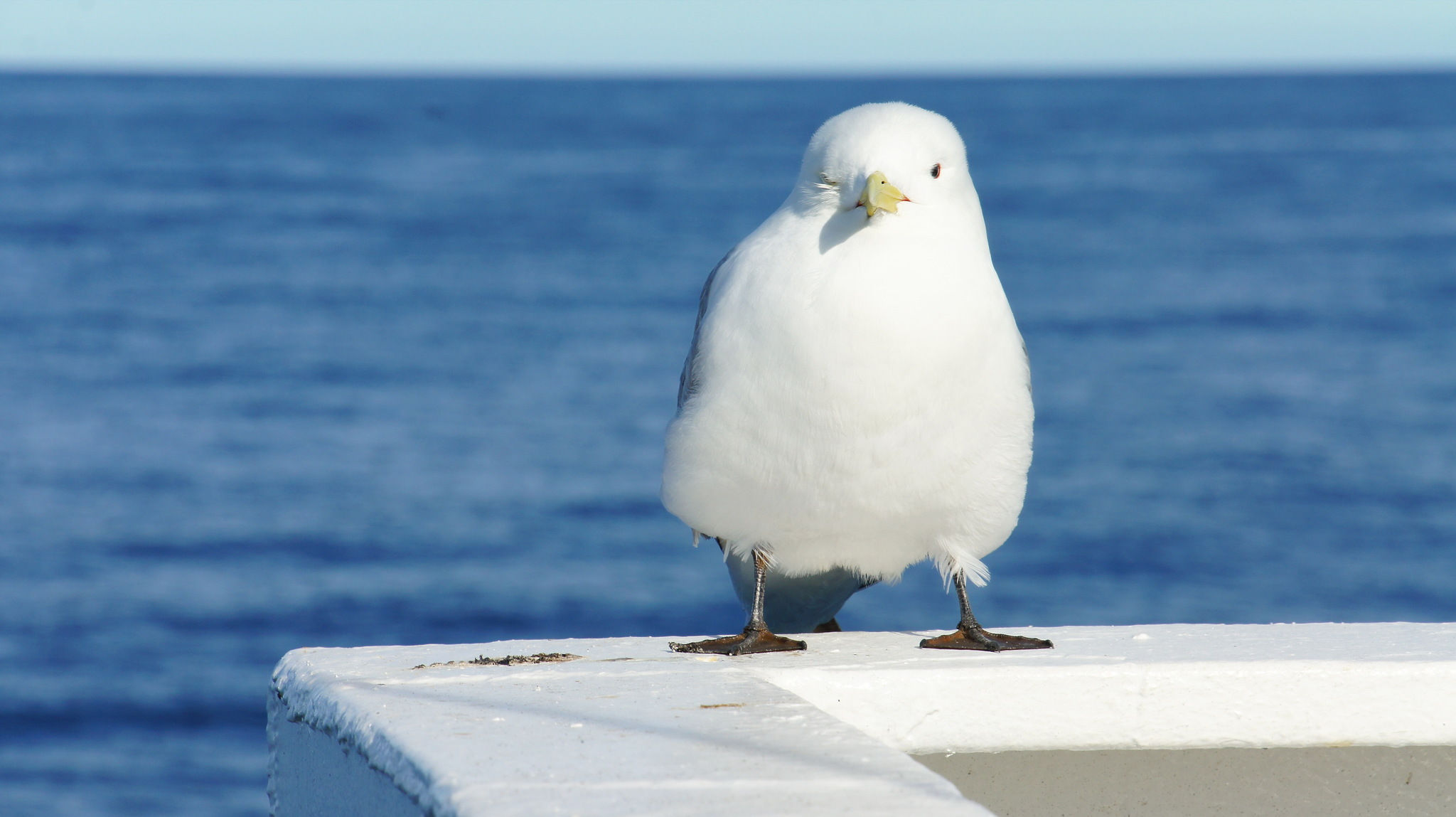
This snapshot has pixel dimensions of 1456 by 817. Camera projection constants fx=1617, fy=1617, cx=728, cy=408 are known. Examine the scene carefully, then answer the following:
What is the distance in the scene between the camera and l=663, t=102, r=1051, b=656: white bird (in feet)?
10.6

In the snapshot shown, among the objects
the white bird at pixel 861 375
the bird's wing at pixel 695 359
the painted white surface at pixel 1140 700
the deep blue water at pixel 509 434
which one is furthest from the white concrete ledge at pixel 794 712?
the deep blue water at pixel 509 434

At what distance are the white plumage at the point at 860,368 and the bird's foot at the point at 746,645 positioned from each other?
262mm

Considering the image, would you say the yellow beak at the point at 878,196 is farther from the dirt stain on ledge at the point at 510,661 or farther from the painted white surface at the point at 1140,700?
the dirt stain on ledge at the point at 510,661

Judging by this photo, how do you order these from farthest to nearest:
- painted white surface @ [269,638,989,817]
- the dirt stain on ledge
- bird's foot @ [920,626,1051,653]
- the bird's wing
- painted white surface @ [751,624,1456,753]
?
the bird's wing → bird's foot @ [920,626,1051,653] → the dirt stain on ledge → painted white surface @ [751,624,1456,753] → painted white surface @ [269,638,989,817]

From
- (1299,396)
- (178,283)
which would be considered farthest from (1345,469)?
(178,283)

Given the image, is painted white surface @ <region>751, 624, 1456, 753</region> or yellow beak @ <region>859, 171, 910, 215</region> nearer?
painted white surface @ <region>751, 624, 1456, 753</region>

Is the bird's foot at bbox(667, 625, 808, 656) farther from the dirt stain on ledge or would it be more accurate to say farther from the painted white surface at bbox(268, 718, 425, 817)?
the painted white surface at bbox(268, 718, 425, 817)

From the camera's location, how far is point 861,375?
3238 mm

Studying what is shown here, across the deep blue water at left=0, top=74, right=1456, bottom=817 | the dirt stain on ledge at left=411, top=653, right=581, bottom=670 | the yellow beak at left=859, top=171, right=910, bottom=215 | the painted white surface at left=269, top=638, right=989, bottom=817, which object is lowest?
the painted white surface at left=269, top=638, right=989, bottom=817

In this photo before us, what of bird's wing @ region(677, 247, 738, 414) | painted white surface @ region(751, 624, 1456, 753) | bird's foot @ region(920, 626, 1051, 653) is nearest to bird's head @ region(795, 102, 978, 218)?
bird's wing @ region(677, 247, 738, 414)

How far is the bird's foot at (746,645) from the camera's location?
10.7ft

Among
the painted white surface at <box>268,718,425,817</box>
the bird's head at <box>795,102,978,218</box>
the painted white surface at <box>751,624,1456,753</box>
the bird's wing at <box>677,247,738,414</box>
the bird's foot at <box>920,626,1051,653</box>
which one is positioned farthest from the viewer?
the bird's wing at <box>677,247,738,414</box>

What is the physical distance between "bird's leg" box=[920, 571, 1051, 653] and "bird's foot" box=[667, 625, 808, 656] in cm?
28

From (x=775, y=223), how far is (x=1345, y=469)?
47.8 ft
